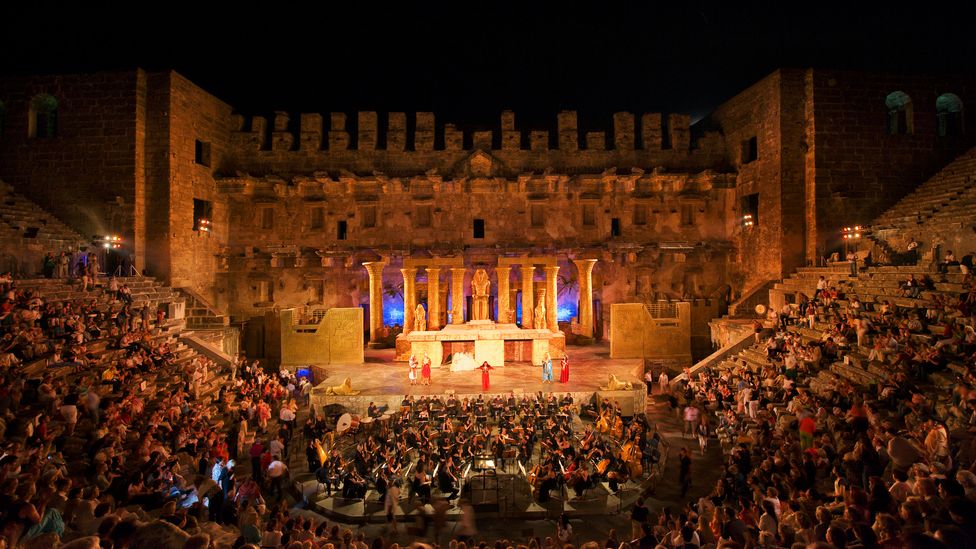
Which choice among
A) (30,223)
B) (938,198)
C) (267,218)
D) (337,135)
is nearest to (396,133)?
(337,135)

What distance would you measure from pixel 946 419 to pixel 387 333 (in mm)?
19899

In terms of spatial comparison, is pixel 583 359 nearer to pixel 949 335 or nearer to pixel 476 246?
pixel 476 246

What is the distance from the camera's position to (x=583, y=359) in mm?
20406

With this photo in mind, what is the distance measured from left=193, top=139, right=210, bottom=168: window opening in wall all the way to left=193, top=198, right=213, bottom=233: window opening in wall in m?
1.76

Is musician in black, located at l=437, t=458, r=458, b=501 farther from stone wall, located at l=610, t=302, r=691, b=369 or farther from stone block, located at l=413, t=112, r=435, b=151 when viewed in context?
stone block, located at l=413, t=112, r=435, b=151

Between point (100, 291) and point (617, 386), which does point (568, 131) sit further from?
point (100, 291)

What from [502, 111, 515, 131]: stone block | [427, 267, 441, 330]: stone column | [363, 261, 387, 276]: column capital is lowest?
[427, 267, 441, 330]: stone column

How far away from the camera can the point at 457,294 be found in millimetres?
21875

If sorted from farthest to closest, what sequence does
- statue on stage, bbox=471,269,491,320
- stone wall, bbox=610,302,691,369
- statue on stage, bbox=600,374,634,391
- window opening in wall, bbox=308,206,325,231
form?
1. window opening in wall, bbox=308,206,325,231
2. statue on stage, bbox=471,269,491,320
3. stone wall, bbox=610,302,691,369
4. statue on stage, bbox=600,374,634,391

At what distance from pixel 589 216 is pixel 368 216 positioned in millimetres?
10712

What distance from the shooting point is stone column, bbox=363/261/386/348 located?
23.3m

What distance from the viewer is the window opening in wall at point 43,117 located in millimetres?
20631

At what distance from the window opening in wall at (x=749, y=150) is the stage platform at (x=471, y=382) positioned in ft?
36.4

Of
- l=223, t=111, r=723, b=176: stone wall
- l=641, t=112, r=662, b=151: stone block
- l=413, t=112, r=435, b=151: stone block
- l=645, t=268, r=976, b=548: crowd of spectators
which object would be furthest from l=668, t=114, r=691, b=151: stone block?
l=413, t=112, r=435, b=151: stone block
